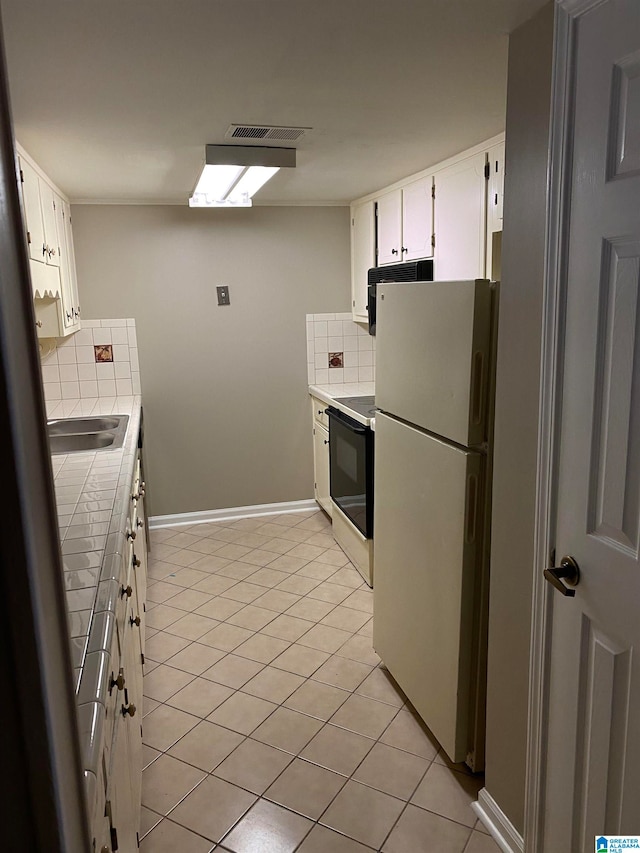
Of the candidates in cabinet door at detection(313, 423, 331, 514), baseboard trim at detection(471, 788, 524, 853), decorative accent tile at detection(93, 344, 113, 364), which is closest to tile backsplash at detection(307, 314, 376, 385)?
cabinet door at detection(313, 423, 331, 514)

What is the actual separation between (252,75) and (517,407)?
1.22 meters

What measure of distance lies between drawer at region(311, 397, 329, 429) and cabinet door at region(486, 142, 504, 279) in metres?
1.76

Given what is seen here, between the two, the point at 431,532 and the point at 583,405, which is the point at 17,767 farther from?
the point at 431,532

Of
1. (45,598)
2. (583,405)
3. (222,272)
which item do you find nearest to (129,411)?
(222,272)

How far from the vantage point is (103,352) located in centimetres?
415

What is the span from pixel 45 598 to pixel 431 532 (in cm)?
180

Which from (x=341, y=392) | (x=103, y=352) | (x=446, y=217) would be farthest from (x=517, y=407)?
(x=103, y=352)

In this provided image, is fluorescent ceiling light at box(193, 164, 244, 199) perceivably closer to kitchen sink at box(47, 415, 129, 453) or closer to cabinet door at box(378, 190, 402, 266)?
cabinet door at box(378, 190, 402, 266)

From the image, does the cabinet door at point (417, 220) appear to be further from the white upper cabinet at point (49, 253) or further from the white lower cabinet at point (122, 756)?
the white lower cabinet at point (122, 756)

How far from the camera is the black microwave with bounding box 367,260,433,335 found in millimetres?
3172

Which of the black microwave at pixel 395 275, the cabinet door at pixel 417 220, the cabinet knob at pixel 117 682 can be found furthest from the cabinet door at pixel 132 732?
the cabinet door at pixel 417 220

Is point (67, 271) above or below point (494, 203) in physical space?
below

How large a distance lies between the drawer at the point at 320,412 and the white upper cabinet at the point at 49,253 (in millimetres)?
1630

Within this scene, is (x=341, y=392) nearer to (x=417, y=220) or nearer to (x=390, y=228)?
(x=390, y=228)
